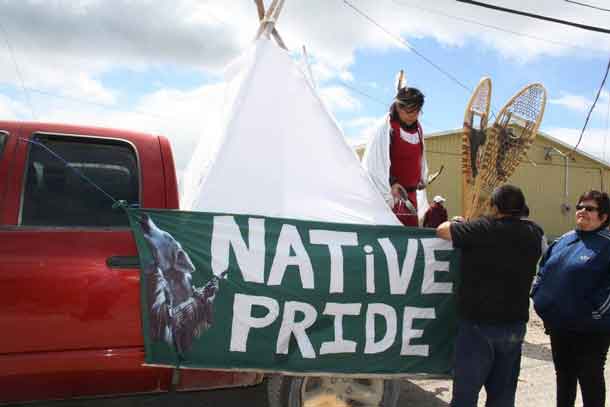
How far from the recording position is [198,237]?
9.03 ft

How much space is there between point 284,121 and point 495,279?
175 centimetres

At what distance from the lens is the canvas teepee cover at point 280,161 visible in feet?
10.6

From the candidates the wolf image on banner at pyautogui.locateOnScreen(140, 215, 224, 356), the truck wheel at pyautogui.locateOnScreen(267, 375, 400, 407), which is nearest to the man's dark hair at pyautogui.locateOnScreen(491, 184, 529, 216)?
the truck wheel at pyautogui.locateOnScreen(267, 375, 400, 407)

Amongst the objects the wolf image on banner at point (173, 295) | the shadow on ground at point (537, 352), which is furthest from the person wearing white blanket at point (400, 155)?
the shadow on ground at point (537, 352)

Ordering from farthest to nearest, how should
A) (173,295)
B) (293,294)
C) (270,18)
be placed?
(270,18)
(293,294)
(173,295)

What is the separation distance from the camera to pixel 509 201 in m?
2.74

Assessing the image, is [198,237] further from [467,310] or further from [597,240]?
[597,240]

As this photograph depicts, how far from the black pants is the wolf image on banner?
6.97ft

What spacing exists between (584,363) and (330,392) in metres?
1.51

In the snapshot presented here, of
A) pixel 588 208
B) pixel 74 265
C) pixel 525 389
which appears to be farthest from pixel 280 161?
pixel 525 389

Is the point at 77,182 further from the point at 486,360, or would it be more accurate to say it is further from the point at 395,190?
the point at 486,360

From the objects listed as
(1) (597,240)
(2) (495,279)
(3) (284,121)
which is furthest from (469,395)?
(3) (284,121)

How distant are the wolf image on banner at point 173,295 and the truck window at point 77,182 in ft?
0.83

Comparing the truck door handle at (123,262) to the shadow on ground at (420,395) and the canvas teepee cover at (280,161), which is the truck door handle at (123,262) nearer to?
the canvas teepee cover at (280,161)
